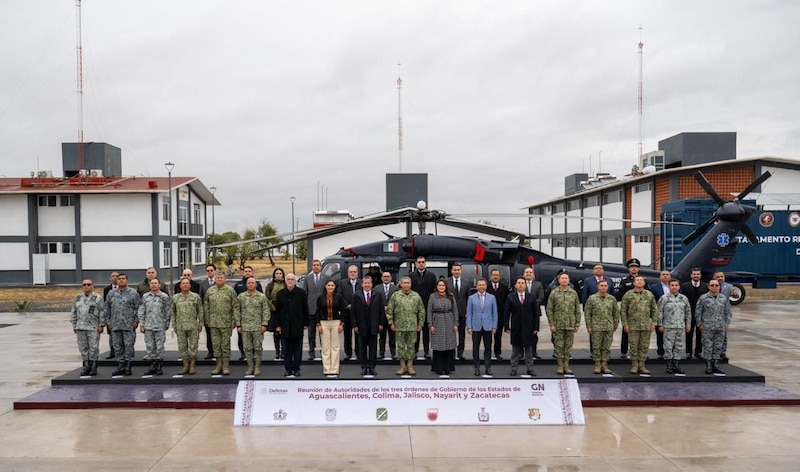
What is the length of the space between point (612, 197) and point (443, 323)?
30.0 meters

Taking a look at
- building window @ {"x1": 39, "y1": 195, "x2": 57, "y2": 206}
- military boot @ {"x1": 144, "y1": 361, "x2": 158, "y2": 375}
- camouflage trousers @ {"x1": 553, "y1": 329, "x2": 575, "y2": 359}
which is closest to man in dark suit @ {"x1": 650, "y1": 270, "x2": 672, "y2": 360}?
camouflage trousers @ {"x1": 553, "y1": 329, "x2": 575, "y2": 359}

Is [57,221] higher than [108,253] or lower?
higher

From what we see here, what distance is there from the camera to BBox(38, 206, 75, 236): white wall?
1222 inches

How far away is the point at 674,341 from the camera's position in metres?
8.64

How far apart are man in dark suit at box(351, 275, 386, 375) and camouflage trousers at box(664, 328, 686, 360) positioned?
4.55 meters

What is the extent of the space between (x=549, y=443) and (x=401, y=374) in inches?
112

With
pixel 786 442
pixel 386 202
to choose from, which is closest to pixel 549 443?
pixel 786 442

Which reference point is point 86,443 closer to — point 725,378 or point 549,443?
point 549,443

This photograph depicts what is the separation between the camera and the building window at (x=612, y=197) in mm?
33844

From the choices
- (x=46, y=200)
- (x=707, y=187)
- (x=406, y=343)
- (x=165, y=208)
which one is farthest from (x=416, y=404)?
(x=46, y=200)

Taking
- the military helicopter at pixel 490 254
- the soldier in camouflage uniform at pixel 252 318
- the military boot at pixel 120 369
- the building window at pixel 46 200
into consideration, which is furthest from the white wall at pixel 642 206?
the building window at pixel 46 200

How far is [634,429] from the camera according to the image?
671cm

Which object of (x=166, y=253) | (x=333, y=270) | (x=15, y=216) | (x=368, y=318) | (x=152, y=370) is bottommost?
(x=152, y=370)

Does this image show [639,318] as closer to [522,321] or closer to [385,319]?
[522,321]
